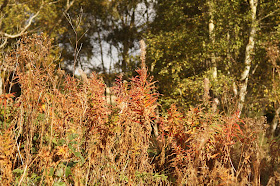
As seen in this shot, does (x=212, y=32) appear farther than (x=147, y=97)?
Yes

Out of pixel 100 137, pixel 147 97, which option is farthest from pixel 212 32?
pixel 100 137

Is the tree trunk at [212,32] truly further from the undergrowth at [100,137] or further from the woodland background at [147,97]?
the undergrowth at [100,137]

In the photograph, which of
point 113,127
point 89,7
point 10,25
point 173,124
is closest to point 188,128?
point 173,124

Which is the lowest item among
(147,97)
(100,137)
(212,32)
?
(100,137)

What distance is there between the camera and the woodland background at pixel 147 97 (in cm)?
283

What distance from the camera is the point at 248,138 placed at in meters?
3.16

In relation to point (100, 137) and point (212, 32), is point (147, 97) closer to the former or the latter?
Result: point (100, 137)

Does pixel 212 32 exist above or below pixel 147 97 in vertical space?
above

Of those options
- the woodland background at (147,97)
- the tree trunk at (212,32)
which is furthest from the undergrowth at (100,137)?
the tree trunk at (212,32)

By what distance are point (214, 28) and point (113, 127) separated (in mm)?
7680

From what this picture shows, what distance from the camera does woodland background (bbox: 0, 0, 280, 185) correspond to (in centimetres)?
283

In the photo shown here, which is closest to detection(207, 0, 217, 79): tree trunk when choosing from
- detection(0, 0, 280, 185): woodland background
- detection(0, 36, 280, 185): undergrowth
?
detection(0, 0, 280, 185): woodland background

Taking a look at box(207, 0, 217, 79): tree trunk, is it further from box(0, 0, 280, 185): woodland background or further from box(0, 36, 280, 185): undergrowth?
box(0, 36, 280, 185): undergrowth

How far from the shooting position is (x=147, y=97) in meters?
3.19
